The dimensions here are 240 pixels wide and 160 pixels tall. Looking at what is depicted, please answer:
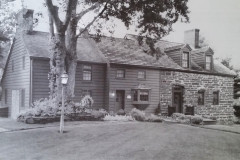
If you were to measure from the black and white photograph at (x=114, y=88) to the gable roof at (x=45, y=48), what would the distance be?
39 mm

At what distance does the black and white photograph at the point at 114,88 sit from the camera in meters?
5.49

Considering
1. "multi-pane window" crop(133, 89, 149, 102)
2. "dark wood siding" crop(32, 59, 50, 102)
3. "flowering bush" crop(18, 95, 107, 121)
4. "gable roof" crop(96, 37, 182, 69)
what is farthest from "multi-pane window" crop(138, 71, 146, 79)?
"dark wood siding" crop(32, 59, 50, 102)

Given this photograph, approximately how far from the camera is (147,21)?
8.83 meters

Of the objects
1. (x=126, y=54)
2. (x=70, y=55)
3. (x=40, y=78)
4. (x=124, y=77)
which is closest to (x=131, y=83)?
(x=124, y=77)

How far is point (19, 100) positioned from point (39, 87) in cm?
108

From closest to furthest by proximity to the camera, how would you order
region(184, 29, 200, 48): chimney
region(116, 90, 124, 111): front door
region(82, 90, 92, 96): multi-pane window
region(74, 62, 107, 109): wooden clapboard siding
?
region(74, 62, 107, 109): wooden clapboard siding, region(82, 90, 92, 96): multi-pane window, region(116, 90, 124, 111): front door, region(184, 29, 200, 48): chimney

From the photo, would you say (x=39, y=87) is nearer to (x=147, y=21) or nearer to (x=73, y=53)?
(x=73, y=53)

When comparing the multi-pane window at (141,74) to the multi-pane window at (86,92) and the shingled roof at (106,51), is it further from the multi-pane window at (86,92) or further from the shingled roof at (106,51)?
the multi-pane window at (86,92)

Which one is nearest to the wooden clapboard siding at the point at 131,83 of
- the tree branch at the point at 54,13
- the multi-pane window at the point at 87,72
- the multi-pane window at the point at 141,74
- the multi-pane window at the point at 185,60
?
the multi-pane window at the point at 141,74

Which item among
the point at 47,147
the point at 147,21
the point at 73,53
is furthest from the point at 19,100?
the point at 47,147

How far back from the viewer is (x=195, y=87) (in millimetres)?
14227

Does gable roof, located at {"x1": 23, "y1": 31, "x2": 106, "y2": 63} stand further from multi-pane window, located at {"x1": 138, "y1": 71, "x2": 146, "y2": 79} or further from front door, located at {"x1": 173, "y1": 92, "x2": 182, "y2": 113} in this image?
front door, located at {"x1": 173, "y1": 92, "x2": 182, "y2": 113}

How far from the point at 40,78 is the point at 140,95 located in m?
4.18

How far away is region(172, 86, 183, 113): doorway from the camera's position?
13.9 meters
